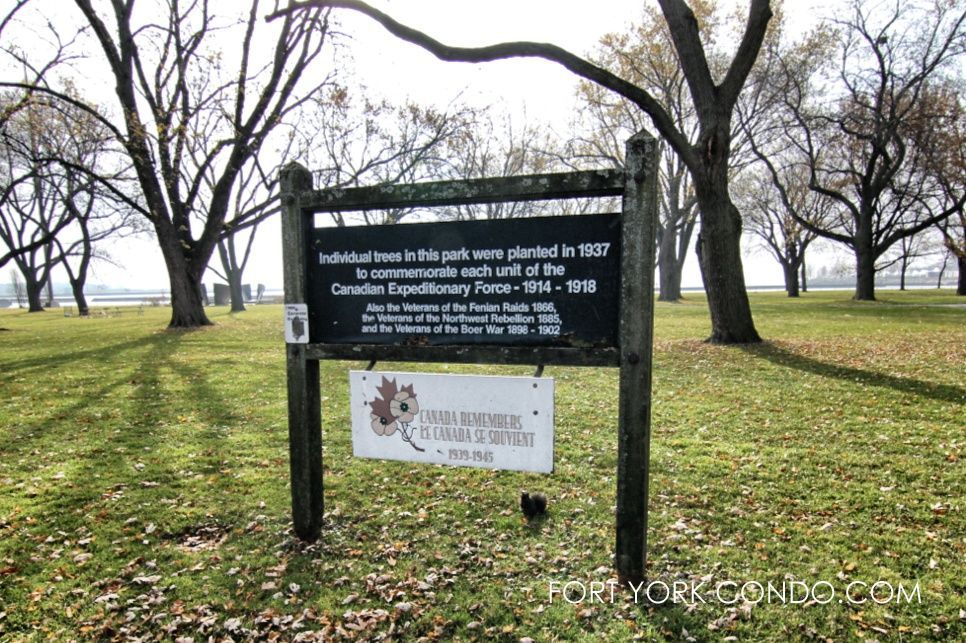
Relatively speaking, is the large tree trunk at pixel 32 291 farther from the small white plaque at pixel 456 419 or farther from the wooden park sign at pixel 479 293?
the small white plaque at pixel 456 419

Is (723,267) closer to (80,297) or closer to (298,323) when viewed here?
(298,323)

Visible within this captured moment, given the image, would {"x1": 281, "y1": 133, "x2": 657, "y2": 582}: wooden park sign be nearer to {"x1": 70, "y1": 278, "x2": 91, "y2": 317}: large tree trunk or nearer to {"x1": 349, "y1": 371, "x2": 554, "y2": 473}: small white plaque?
{"x1": 349, "y1": 371, "x2": 554, "y2": 473}: small white plaque

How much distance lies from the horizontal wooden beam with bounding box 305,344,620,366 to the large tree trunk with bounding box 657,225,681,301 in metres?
35.1

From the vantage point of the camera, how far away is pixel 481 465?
3539 millimetres

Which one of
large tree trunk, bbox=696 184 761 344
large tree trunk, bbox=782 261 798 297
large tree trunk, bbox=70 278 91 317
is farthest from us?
large tree trunk, bbox=782 261 798 297

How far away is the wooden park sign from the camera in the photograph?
3.09m

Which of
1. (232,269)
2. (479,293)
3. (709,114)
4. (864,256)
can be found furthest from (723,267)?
(232,269)

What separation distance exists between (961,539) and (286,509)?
465 cm

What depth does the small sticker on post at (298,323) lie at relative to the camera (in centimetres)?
374

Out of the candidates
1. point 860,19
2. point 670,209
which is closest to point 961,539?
point 860,19

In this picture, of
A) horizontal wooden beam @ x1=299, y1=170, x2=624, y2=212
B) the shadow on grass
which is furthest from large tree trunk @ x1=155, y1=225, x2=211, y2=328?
horizontal wooden beam @ x1=299, y1=170, x2=624, y2=212

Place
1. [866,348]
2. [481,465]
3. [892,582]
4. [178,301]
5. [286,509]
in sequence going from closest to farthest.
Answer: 1. [892,582]
2. [481,465]
3. [286,509]
4. [866,348]
5. [178,301]

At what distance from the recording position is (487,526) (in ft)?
13.4

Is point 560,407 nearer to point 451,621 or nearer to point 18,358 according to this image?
point 451,621
